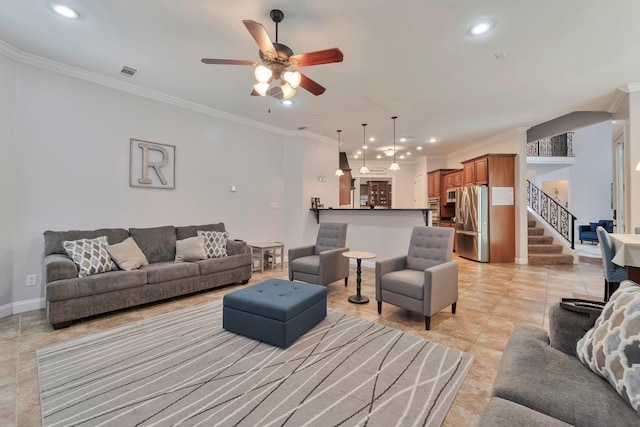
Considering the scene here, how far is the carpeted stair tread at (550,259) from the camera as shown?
597 cm

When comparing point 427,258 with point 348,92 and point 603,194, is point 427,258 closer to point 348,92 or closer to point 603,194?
point 348,92

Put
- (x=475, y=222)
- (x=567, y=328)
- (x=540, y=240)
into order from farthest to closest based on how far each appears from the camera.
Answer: (x=540, y=240), (x=475, y=222), (x=567, y=328)

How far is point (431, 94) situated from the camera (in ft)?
13.6

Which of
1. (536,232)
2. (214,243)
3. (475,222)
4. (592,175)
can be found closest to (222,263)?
(214,243)

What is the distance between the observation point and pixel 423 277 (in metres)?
2.95

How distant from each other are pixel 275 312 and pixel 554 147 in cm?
1226

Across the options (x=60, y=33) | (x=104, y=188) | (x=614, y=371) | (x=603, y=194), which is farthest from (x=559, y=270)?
(x=60, y=33)

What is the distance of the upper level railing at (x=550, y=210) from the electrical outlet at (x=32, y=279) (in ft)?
33.5

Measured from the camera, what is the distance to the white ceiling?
239 centimetres

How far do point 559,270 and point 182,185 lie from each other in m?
7.17

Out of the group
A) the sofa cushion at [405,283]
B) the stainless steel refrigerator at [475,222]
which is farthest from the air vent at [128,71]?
the stainless steel refrigerator at [475,222]

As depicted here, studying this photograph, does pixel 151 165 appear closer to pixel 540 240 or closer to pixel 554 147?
pixel 540 240

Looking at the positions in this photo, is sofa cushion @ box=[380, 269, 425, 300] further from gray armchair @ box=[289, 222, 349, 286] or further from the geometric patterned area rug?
gray armchair @ box=[289, 222, 349, 286]

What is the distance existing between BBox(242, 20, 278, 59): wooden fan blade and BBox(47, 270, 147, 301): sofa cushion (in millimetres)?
2824
